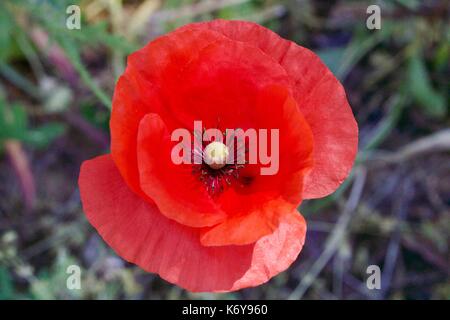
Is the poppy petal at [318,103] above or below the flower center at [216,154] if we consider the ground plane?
above

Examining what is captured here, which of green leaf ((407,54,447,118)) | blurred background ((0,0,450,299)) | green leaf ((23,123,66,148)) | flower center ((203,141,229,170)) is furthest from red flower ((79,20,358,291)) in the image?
green leaf ((407,54,447,118))

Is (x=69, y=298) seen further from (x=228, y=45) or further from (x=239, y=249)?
(x=228, y=45)

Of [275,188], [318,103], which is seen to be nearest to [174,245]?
[275,188]

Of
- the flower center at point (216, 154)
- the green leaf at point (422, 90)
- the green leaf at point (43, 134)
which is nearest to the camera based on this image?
the flower center at point (216, 154)

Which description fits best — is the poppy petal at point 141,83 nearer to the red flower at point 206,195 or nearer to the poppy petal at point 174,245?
the red flower at point 206,195

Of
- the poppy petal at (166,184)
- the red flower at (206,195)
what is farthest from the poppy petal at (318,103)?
the poppy petal at (166,184)

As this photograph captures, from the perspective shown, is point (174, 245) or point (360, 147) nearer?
point (174, 245)

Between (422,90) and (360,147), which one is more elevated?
(422,90)

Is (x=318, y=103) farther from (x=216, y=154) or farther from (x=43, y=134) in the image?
(x=43, y=134)
